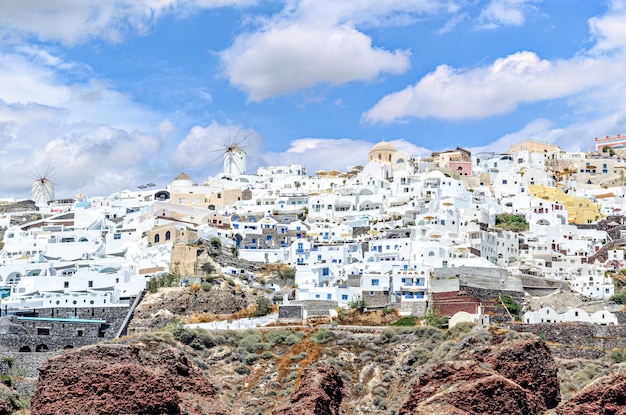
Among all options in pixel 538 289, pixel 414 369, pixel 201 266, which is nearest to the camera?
pixel 414 369

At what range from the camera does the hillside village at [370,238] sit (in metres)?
60.0

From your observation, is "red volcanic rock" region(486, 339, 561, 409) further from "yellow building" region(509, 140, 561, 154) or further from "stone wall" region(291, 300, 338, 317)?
"yellow building" region(509, 140, 561, 154)

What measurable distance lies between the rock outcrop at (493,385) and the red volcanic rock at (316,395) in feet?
10.4

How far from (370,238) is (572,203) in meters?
20.0

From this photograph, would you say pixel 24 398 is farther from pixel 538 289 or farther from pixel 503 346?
pixel 538 289

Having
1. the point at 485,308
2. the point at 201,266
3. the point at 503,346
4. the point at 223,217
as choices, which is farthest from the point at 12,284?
the point at 503,346

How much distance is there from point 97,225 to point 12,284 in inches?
598

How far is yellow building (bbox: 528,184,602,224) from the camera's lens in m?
82.3

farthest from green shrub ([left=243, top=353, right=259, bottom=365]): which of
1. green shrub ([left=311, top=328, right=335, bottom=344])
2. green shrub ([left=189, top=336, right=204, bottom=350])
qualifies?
green shrub ([left=311, top=328, right=335, bottom=344])

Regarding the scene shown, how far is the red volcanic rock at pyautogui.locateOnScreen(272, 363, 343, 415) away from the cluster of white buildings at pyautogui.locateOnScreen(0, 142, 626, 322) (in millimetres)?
24428

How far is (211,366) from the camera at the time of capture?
50094mm

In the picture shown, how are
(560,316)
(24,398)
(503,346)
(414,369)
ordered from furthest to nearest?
(560,316) → (414,369) → (24,398) → (503,346)

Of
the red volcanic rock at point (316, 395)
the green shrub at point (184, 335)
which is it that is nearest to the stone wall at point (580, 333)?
the green shrub at point (184, 335)

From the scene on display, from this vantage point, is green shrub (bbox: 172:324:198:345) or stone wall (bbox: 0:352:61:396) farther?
green shrub (bbox: 172:324:198:345)
